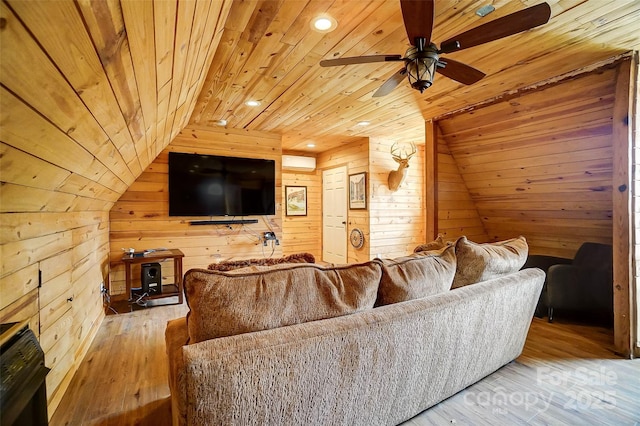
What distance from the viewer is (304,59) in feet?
7.73

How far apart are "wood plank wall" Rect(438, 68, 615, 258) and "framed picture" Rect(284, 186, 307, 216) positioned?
135 inches

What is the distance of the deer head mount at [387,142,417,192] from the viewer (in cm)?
487

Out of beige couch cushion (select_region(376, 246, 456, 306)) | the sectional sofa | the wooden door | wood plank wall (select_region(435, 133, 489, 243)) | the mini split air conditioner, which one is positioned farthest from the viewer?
the mini split air conditioner

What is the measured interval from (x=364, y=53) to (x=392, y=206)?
3.43 metres

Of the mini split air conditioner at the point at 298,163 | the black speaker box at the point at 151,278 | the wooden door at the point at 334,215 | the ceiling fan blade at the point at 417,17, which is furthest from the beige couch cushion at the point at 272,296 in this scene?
the mini split air conditioner at the point at 298,163

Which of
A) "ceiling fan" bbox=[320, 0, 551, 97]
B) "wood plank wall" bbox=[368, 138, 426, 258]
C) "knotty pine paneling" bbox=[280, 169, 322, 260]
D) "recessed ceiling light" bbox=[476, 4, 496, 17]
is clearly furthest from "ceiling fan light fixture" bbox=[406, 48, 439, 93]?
"knotty pine paneling" bbox=[280, 169, 322, 260]

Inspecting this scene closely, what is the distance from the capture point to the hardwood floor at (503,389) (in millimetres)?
1690

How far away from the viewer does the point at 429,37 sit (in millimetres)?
1653

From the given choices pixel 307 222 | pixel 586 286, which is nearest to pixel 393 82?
→ pixel 586 286

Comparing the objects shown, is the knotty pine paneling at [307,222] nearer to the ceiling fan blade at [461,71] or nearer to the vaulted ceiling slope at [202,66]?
the vaulted ceiling slope at [202,66]

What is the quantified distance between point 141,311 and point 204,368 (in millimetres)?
3105

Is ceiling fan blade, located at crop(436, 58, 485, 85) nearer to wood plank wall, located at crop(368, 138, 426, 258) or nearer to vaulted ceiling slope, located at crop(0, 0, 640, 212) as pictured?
vaulted ceiling slope, located at crop(0, 0, 640, 212)

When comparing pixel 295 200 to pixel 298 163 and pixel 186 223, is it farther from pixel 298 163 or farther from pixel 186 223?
pixel 186 223

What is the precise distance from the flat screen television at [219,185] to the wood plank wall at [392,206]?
1.79m
